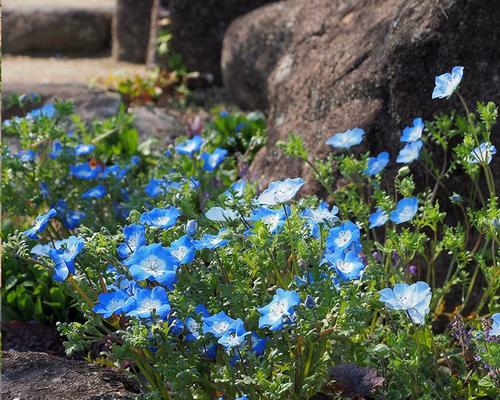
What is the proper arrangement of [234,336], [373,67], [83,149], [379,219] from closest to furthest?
[234,336] → [379,219] → [373,67] → [83,149]

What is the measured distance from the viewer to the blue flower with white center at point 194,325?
2283 millimetres

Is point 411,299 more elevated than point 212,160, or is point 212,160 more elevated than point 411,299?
point 411,299

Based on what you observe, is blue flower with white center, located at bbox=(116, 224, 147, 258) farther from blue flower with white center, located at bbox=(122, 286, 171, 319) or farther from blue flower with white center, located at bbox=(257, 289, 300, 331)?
blue flower with white center, located at bbox=(257, 289, 300, 331)

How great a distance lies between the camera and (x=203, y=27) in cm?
706

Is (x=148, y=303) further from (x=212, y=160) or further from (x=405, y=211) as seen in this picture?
(x=212, y=160)

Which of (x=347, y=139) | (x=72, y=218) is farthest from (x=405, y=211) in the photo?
(x=72, y=218)

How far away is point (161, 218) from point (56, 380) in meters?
0.52

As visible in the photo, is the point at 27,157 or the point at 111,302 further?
the point at 27,157

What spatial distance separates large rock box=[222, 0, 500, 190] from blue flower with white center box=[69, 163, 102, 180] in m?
0.68

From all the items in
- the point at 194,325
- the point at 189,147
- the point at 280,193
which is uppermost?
the point at 280,193

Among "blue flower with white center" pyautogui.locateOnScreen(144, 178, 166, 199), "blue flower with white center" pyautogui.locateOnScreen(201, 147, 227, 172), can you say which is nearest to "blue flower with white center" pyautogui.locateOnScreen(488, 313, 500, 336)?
"blue flower with white center" pyautogui.locateOnScreen(144, 178, 166, 199)

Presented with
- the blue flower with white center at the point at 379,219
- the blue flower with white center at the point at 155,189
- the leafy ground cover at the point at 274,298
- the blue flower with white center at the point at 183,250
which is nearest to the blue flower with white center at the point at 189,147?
the blue flower with white center at the point at 155,189

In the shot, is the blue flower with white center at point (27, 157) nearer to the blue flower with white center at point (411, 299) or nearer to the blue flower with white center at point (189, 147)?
the blue flower with white center at point (189, 147)

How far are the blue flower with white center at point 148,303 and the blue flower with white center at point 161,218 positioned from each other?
0.95ft
